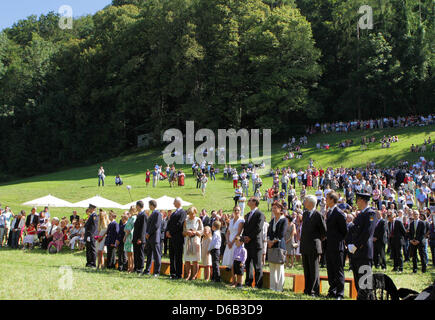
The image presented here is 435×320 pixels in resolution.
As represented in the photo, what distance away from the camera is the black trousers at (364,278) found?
7.37 m

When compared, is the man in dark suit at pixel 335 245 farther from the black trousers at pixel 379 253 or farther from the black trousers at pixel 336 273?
the black trousers at pixel 379 253

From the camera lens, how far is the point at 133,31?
59156mm

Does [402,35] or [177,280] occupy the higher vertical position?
[402,35]

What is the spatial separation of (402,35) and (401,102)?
7625mm

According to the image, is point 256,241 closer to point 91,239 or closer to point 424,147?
point 91,239

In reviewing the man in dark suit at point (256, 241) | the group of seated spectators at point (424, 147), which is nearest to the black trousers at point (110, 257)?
the man in dark suit at point (256, 241)

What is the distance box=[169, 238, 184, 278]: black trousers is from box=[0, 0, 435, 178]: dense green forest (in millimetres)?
42910

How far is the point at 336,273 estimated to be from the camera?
841cm

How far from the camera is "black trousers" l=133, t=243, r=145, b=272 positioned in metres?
10.9

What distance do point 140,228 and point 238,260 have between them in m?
2.71

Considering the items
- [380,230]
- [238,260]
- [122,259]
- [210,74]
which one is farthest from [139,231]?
[210,74]

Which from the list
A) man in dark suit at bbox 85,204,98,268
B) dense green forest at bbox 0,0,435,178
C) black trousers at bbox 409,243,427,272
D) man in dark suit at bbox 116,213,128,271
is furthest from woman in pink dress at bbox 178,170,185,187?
black trousers at bbox 409,243,427,272
